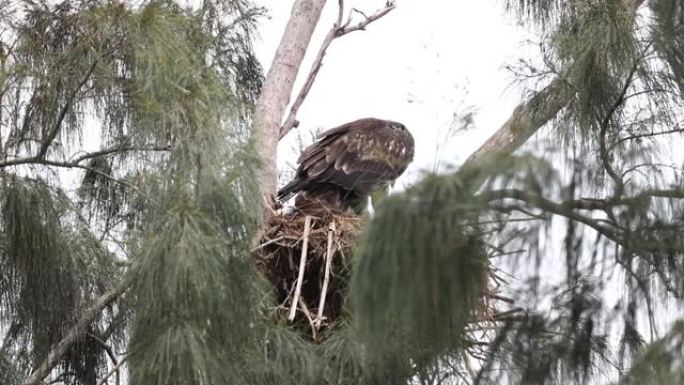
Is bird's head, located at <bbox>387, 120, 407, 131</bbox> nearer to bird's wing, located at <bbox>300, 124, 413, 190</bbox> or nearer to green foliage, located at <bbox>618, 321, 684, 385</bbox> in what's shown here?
bird's wing, located at <bbox>300, 124, 413, 190</bbox>

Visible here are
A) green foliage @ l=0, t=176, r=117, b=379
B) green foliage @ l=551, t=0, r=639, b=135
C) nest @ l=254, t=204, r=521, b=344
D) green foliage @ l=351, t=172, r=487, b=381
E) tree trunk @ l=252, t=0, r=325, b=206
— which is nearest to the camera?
green foliage @ l=351, t=172, r=487, b=381

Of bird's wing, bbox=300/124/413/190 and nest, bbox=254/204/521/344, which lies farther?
bird's wing, bbox=300/124/413/190

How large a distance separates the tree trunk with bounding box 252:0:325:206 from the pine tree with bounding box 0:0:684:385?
401mm

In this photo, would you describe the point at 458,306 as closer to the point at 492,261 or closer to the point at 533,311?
the point at 492,261

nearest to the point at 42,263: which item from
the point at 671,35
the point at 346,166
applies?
the point at 346,166

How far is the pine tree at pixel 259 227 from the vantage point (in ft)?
12.0

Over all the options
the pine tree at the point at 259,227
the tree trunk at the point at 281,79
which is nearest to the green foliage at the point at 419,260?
the pine tree at the point at 259,227

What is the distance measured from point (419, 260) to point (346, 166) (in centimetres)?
375

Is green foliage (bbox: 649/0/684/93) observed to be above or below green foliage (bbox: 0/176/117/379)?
above

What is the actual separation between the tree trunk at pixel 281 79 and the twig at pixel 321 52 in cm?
9

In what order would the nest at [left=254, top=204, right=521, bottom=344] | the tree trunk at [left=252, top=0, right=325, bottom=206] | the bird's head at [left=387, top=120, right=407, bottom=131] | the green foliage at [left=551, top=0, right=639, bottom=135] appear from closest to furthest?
the green foliage at [left=551, top=0, right=639, bottom=135] < the nest at [left=254, top=204, right=521, bottom=344] < the tree trunk at [left=252, top=0, right=325, bottom=206] < the bird's head at [left=387, top=120, right=407, bottom=131]

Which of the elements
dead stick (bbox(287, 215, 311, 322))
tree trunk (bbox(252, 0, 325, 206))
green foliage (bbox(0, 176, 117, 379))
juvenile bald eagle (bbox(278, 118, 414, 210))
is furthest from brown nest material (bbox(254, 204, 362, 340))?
green foliage (bbox(0, 176, 117, 379))

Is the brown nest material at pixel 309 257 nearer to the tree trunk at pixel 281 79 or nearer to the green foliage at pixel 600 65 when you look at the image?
the tree trunk at pixel 281 79

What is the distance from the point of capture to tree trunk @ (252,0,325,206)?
22.8ft
